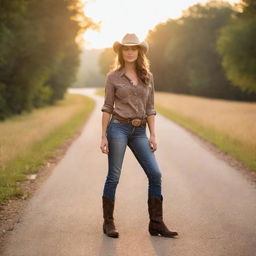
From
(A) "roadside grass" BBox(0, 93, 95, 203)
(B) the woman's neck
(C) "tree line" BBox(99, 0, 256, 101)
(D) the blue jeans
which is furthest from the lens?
(C) "tree line" BBox(99, 0, 256, 101)

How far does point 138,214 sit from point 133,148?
3.87 ft

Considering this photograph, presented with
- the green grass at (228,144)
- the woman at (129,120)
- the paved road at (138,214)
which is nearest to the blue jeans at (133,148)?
the woman at (129,120)

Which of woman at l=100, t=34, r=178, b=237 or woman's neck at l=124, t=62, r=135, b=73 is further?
woman's neck at l=124, t=62, r=135, b=73

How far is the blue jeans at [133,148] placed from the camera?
4852 millimetres

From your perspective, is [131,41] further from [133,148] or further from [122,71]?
[133,148]

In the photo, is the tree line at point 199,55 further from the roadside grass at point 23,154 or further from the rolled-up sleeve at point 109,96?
the rolled-up sleeve at point 109,96

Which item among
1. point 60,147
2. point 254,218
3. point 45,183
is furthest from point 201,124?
point 254,218

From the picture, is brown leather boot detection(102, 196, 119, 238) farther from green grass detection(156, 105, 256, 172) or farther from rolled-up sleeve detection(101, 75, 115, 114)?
green grass detection(156, 105, 256, 172)

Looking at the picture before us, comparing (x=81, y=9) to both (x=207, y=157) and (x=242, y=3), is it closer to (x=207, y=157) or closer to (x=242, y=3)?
(x=242, y=3)

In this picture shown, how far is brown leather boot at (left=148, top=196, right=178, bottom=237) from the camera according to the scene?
16.0 ft

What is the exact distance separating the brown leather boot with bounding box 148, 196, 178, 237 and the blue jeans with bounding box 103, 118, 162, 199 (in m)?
0.08

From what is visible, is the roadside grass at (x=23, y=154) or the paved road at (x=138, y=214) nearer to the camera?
the paved road at (x=138, y=214)

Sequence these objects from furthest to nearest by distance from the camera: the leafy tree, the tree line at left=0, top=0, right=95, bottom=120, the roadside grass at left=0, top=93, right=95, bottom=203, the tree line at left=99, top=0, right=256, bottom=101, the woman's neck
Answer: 1. the tree line at left=99, top=0, right=256, bottom=101
2. the leafy tree
3. the tree line at left=0, top=0, right=95, bottom=120
4. the roadside grass at left=0, top=93, right=95, bottom=203
5. the woman's neck

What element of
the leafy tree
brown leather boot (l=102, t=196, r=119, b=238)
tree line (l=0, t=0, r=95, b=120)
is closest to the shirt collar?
brown leather boot (l=102, t=196, r=119, b=238)
